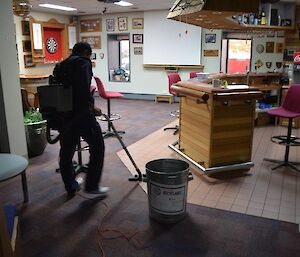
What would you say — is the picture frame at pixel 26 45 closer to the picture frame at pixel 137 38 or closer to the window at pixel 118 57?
the window at pixel 118 57

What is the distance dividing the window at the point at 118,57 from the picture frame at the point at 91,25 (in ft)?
Result: 1.50

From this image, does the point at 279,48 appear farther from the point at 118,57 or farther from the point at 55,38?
the point at 55,38

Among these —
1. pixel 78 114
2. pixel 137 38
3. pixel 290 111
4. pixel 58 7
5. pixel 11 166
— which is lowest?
pixel 11 166

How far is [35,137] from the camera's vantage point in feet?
14.3

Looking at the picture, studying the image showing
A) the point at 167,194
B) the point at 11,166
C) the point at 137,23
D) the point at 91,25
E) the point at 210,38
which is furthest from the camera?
the point at 91,25

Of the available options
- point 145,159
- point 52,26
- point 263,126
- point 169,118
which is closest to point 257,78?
point 263,126

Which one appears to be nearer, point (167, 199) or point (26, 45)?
point (167, 199)

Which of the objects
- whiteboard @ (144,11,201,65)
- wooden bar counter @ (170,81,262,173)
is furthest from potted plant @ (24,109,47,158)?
whiteboard @ (144,11,201,65)

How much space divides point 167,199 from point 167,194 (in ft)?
0.17

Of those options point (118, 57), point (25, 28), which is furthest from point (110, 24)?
point (25, 28)

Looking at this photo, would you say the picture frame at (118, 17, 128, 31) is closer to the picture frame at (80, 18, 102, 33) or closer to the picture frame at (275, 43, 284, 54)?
the picture frame at (80, 18, 102, 33)

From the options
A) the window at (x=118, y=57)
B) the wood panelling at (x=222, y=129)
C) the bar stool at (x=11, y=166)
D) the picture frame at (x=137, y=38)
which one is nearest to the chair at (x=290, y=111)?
the wood panelling at (x=222, y=129)

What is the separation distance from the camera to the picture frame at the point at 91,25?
9.81 meters

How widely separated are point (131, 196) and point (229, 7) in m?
2.21
